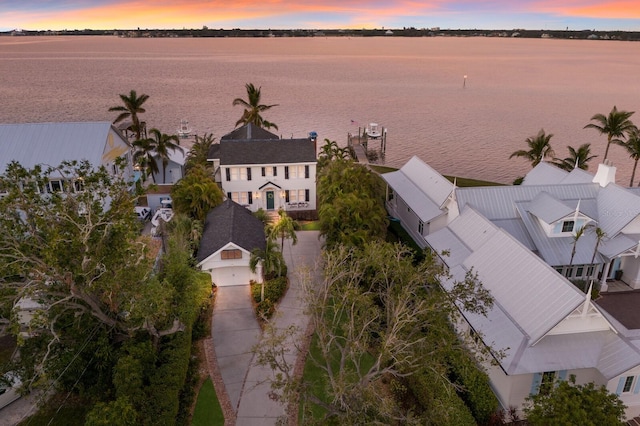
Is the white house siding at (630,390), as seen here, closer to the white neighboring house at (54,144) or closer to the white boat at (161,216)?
the white boat at (161,216)

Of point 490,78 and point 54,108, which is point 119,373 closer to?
point 54,108

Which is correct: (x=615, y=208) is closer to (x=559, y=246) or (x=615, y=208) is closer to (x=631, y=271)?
(x=631, y=271)

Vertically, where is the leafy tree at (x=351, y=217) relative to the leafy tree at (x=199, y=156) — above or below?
below

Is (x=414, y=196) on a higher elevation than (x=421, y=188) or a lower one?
lower

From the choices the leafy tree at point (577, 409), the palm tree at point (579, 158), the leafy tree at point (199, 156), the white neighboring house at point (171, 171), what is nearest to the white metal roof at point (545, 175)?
the palm tree at point (579, 158)

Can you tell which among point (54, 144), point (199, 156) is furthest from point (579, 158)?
point (54, 144)

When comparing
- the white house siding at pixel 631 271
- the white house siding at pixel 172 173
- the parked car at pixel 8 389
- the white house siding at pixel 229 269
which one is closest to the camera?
the parked car at pixel 8 389
